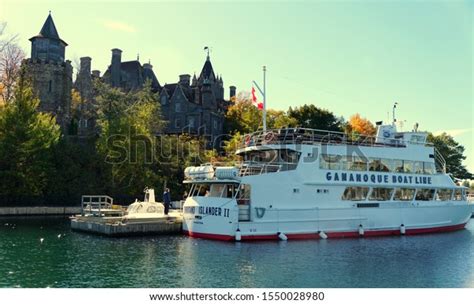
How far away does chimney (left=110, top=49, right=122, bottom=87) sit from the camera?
85.6 metres

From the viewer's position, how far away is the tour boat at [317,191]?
2911 cm

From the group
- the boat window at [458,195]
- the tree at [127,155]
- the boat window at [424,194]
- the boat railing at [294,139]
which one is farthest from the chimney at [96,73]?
the boat window at [458,195]

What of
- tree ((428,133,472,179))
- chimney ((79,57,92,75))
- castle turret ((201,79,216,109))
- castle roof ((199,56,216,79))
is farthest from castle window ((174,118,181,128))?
tree ((428,133,472,179))

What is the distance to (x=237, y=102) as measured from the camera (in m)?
87.0

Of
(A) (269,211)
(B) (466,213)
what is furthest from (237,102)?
(A) (269,211)

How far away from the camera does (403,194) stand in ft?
114

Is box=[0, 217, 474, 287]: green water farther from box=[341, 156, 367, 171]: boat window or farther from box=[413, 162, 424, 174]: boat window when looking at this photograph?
box=[413, 162, 424, 174]: boat window

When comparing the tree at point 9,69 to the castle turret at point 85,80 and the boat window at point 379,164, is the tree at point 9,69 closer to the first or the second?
the castle turret at point 85,80

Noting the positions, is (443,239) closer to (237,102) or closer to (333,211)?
(333,211)

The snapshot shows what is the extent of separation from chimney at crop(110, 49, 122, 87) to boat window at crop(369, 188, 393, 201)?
62.4 m

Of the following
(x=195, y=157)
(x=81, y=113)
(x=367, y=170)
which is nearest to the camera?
(x=367, y=170)

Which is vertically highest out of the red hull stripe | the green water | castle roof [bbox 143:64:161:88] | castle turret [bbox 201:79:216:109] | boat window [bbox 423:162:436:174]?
castle roof [bbox 143:64:161:88]

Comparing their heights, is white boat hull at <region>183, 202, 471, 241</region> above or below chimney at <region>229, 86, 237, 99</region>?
below

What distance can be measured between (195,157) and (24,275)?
3833 centimetres
